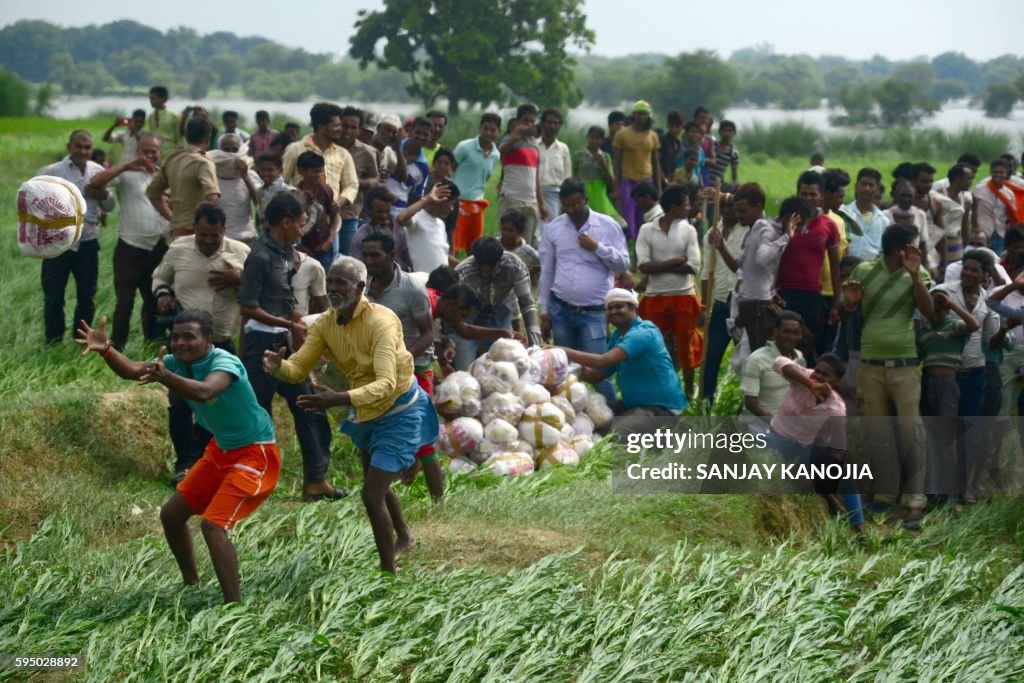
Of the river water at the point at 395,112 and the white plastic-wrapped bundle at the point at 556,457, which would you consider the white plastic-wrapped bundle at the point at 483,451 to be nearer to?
the white plastic-wrapped bundle at the point at 556,457

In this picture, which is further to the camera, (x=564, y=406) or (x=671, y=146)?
(x=671, y=146)

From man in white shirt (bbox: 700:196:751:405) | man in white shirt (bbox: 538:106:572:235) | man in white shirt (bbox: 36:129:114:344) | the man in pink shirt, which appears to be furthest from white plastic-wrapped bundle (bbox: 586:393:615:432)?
man in white shirt (bbox: 36:129:114:344)

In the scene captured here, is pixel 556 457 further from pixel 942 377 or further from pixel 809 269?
pixel 942 377

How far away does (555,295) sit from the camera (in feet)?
34.6

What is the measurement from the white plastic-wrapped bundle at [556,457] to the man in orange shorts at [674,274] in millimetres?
1448

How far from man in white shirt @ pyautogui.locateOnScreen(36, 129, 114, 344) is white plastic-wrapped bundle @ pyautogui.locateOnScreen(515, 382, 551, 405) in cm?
351

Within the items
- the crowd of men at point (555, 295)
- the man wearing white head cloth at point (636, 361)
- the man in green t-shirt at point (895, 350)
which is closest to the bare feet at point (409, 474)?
the crowd of men at point (555, 295)

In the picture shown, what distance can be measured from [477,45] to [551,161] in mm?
27777

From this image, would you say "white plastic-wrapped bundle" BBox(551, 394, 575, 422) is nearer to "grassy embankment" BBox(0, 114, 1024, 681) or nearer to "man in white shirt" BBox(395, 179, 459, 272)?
"grassy embankment" BBox(0, 114, 1024, 681)

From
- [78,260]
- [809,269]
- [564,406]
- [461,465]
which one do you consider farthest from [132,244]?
[809,269]

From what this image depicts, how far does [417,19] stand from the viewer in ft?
133

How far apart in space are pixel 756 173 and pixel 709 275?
19.4 metres

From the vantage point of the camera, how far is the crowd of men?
8.35 metres

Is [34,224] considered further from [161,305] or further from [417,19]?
[417,19]
